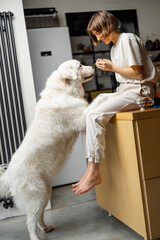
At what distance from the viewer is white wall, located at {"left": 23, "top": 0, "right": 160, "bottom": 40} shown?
492cm

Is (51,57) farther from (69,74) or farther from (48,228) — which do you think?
(48,228)

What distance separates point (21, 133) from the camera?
3086 millimetres

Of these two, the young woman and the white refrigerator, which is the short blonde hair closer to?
the young woman

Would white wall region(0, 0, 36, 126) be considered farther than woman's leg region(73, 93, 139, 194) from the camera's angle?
Yes

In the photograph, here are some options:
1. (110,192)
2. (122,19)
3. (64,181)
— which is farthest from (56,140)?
(122,19)

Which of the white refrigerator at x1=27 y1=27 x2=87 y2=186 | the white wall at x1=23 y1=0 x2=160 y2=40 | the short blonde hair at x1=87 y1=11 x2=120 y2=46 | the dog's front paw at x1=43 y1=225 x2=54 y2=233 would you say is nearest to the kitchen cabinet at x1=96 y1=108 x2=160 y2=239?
the short blonde hair at x1=87 y1=11 x2=120 y2=46

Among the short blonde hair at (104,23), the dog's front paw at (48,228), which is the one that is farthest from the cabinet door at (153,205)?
the short blonde hair at (104,23)

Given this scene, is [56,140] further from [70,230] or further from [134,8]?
[134,8]

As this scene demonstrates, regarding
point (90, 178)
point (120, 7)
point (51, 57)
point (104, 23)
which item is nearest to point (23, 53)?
point (51, 57)

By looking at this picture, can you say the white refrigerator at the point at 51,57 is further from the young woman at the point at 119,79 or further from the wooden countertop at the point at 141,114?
the wooden countertop at the point at 141,114

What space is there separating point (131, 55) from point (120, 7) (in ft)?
12.3

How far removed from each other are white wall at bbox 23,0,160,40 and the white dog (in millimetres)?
2904

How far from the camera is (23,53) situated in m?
3.02

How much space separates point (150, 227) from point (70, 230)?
32.7 inches
